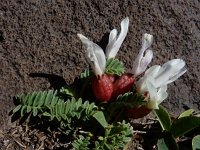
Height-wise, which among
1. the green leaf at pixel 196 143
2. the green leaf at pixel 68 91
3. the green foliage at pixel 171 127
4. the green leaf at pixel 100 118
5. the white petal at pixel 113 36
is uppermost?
the white petal at pixel 113 36

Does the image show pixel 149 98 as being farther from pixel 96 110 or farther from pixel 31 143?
pixel 31 143

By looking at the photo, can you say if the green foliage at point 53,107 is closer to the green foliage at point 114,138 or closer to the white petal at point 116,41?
the green foliage at point 114,138

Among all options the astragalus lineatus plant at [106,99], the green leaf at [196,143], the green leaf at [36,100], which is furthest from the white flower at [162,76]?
the green leaf at [36,100]

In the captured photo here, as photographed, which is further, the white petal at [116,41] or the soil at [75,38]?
the soil at [75,38]

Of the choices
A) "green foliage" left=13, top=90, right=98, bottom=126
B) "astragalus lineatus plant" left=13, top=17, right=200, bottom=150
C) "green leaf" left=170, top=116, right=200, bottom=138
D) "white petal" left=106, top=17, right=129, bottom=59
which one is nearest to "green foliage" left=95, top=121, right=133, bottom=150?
"astragalus lineatus plant" left=13, top=17, right=200, bottom=150

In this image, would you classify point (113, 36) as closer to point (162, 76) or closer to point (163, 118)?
point (162, 76)

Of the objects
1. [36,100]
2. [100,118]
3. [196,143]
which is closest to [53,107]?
[36,100]

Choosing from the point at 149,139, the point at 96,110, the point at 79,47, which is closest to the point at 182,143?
the point at 149,139
